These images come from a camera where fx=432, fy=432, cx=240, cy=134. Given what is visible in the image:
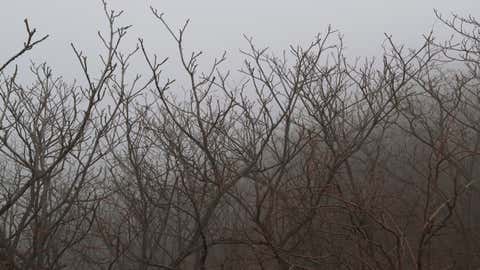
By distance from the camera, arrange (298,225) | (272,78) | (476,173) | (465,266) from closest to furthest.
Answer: (298,225)
(272,78)
(465,266)
(476,173)

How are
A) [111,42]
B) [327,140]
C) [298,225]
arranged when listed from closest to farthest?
[111,42] → [298,225] → [327,140]

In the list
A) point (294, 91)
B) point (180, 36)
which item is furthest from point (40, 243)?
point (294, 91)

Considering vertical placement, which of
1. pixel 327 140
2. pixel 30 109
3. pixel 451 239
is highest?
pixel 30 109

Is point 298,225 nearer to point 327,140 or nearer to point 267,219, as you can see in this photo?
point 267,219

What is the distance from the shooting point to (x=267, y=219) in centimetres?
305

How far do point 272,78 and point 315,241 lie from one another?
6.44 feet

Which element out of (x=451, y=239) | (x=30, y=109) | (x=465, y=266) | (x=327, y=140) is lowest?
(x=465, y=266)

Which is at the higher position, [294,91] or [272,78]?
[272,78]

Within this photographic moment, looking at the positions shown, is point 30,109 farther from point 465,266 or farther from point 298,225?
point 465,266

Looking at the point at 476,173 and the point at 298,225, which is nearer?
the point at 298,225

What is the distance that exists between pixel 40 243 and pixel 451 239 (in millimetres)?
8338

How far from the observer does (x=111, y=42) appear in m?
2.85

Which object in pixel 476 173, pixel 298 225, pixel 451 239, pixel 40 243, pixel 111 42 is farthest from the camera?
pixel 476 173

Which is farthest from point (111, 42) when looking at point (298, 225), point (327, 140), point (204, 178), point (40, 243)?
point (327, 140)
